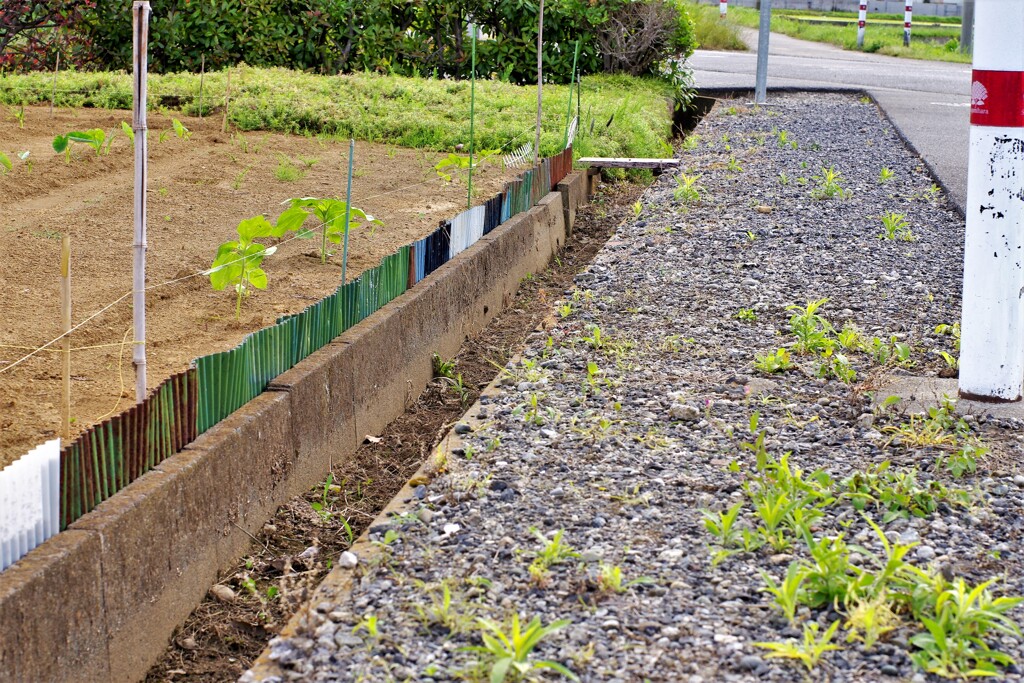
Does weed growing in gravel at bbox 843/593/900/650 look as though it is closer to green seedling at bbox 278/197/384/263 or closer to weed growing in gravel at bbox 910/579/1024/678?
weed growing in gravel at bbox 910/579/1024/678

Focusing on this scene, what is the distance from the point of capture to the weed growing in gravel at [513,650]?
230 centimetres

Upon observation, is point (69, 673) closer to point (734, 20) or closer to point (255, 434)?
point (255, 434)

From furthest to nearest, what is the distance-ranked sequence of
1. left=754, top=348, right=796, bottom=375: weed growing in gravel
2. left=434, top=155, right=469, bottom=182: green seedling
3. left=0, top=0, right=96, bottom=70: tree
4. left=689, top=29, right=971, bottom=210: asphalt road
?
left=0, top=0, right=96, bottom=70: tree
left=689, top=29, right=971, bottom=210: asphalt road
left=434, top=155, right=469, bottom=182: green seedling
left=754, top=348, right=796, bottom=375: weed growing in gravel

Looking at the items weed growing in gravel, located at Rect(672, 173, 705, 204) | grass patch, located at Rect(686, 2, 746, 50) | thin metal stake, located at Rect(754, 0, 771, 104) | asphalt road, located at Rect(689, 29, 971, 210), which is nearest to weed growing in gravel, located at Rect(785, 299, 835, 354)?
weed growing in gravel, located at Rect(672, 173, 705, 204)

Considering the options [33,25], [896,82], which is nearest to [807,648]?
[33,25]

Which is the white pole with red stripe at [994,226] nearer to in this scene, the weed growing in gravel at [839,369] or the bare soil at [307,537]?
the weed growing in gravel at [839,369]

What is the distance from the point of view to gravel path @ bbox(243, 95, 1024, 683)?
2.46 meters

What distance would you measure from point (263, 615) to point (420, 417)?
59.7 inches

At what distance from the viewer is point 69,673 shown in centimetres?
239

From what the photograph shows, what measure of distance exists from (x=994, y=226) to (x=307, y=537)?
2228 mm

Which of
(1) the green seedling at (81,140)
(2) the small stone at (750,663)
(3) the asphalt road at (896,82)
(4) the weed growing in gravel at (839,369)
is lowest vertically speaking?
(2) the small stone at (750,663)

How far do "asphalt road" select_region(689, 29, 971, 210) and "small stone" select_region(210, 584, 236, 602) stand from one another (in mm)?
5703

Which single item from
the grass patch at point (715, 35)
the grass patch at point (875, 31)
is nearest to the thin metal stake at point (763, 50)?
the grass patch at point (715, 35)

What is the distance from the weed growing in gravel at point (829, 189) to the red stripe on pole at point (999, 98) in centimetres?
369
